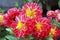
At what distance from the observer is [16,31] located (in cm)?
119

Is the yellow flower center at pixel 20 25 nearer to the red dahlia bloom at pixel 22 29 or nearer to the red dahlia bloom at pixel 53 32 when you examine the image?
the red dahlia bloom at pixel 22 29

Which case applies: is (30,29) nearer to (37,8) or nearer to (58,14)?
(37,8)

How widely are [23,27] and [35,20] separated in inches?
3.1

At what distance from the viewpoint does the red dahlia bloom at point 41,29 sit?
1.21 metres

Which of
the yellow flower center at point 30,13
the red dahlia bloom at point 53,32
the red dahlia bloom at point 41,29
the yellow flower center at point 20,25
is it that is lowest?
the red dahlia bloom at point 53,32

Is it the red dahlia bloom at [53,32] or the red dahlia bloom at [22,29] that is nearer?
the red dahlia bloom at [22,29]

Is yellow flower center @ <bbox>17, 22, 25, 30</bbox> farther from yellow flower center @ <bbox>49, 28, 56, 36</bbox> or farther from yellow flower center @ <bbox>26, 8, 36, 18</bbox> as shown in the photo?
yellow flower center @ <bbox>49, 28, 56, 36</bbox>

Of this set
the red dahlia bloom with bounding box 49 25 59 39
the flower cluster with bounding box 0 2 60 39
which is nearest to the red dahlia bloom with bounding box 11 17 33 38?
the flower cluster with bounding box 0 2 60 39

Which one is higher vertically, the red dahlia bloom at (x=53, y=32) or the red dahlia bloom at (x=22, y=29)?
the red dahlia bloom at (x=22, y=29)

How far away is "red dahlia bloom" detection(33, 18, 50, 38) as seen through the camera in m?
1.21

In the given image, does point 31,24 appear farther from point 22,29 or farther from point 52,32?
point 52,32

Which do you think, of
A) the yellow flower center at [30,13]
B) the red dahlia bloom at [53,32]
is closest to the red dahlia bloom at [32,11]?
the yellow flower center at [30,13]

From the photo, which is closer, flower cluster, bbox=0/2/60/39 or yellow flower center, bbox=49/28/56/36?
flower cluster, bbox=0/2/60/39

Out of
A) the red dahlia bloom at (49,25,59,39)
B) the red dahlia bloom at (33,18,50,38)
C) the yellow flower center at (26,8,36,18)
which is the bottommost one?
the red dahlia bloom at (49,25,59,39)
